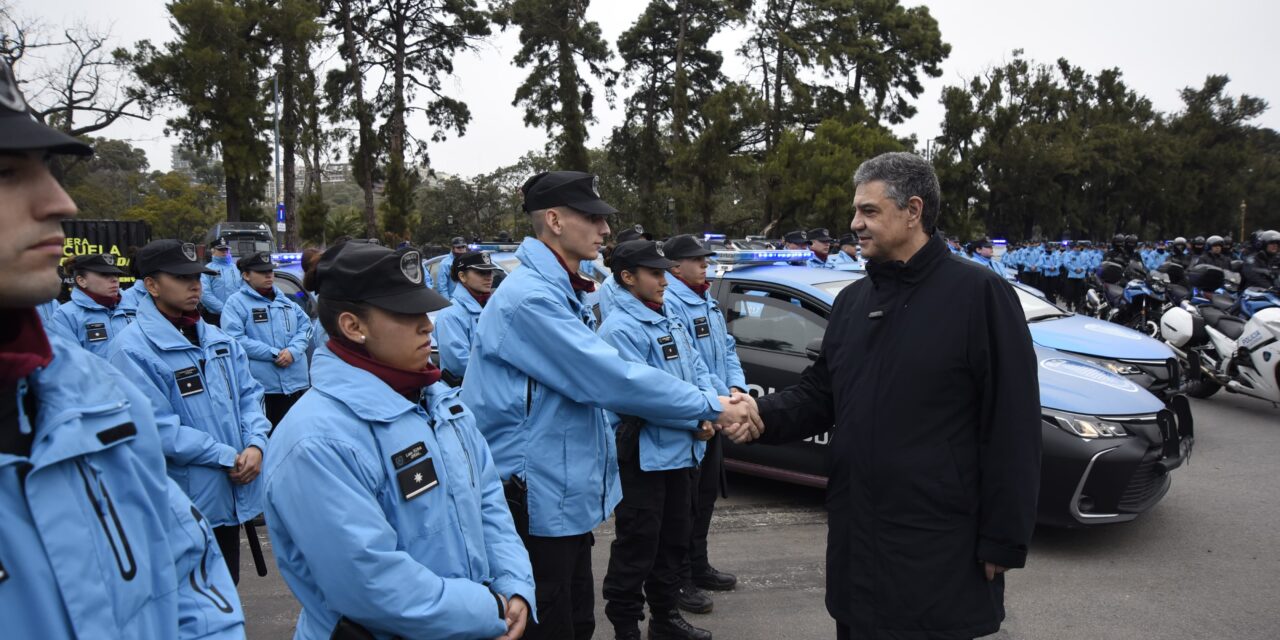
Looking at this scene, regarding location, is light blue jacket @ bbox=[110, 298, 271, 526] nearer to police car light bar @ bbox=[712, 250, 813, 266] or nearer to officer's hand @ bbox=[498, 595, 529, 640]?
officer's hand @ bbox=[498, 595, 529, 640]

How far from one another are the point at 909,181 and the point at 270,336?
5.92 meters

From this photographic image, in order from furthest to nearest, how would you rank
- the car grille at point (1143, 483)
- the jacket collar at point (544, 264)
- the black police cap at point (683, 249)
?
1. the car grille at point (1143, 483)
2. the black police cap at point (683, 249)
3. the jacket collar at point (544, 264)

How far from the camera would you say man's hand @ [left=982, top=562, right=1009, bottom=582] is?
2.41m

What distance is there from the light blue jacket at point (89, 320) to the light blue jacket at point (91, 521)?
5.28 metres

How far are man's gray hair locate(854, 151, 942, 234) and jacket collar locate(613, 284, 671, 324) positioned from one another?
161cm

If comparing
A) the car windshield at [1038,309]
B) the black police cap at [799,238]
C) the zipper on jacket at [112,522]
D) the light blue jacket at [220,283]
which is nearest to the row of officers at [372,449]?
the zipper on jacket at [112,522]

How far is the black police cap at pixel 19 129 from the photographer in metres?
1.16

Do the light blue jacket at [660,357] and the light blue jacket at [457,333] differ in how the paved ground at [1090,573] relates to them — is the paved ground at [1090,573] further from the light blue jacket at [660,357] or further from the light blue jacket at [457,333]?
the light blue jacket at [457,333]

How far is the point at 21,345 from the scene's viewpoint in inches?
49.2

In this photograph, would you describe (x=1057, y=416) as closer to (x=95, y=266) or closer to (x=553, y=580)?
(x=553, y=580)

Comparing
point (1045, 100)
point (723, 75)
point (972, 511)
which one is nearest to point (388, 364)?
point (972, 511)

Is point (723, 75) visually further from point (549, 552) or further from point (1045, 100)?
point (549, 552)

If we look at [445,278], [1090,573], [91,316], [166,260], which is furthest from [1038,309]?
[91,316]

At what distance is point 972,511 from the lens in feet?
7.96
